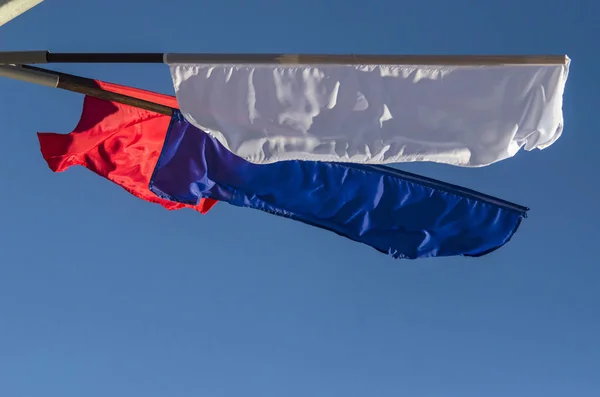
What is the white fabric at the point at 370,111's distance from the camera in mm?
7316

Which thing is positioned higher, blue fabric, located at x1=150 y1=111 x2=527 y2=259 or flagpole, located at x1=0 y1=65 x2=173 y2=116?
blue fabric, located at x1=150 y1=111 x2=527 y2=259

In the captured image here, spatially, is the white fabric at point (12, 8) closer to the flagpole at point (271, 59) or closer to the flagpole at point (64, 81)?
the flagpole at point (271, 59)

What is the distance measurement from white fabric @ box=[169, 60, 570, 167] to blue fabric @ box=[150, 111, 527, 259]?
2.47 m

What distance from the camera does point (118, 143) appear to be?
10.1m

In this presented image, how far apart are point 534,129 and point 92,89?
4932 mm

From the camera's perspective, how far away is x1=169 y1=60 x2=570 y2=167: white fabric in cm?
732

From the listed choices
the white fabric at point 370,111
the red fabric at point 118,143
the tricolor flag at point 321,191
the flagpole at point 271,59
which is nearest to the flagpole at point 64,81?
the red fabric at point 118,143

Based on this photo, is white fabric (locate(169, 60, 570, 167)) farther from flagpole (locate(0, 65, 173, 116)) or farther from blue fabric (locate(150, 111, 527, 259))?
blue fabric (locate(150, 111, 527, 259))

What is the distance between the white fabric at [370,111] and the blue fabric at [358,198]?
2472 millimetres

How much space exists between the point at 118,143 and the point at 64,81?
6.43 feet

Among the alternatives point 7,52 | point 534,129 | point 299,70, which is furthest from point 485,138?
point 7,52

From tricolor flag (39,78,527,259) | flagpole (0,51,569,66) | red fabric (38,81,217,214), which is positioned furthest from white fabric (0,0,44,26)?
tricolor flag (39,78,527,259)

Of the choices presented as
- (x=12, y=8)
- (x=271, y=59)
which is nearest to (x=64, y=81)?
(x=12, y=8)

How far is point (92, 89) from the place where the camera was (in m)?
8.49
